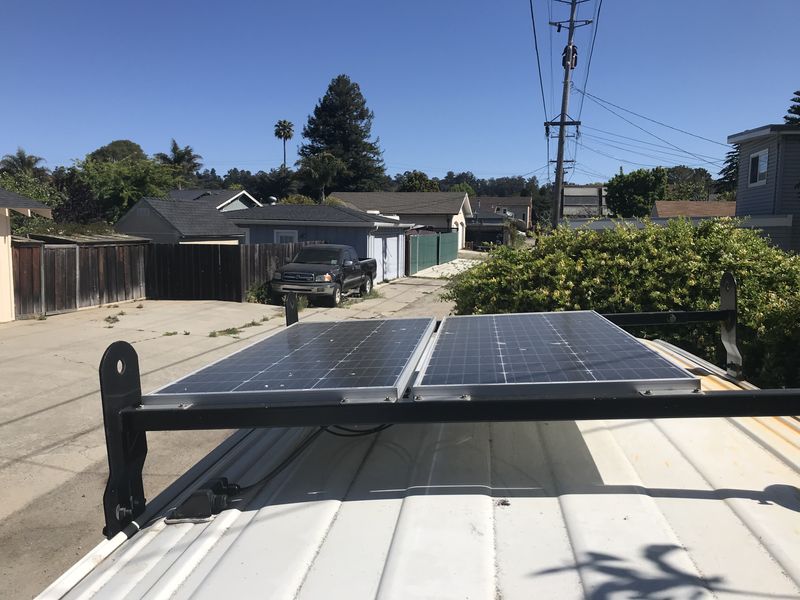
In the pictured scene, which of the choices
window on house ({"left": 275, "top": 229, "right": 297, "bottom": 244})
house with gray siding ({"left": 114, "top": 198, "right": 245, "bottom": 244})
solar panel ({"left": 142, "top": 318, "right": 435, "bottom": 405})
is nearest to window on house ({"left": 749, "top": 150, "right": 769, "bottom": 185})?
window on house ({"left": 275, "top": 229, "right": 297, "bottom": 244})

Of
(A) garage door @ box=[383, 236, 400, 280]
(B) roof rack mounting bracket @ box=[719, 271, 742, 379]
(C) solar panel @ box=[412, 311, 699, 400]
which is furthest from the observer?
(A) garage door @ box=[383, 236, 400, 280]

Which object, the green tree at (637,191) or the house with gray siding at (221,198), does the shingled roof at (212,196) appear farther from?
the green tree at (637,191)

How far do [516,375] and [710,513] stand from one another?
777mm

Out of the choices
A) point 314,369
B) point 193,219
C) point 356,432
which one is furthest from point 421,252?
point 314,369

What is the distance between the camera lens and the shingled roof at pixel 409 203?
53875 millimetres

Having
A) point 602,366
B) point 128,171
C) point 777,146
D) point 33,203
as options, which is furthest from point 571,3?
point 128,171

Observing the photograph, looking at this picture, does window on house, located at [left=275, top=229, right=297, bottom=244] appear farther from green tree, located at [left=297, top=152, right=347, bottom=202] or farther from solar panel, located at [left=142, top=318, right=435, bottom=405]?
green tree, located at [left=297, top=152, right=347, bottom=202]

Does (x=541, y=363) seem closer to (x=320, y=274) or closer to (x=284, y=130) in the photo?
(x=320, y=274)

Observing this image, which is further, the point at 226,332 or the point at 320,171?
the point at 320,171

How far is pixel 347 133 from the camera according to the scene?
247 ft

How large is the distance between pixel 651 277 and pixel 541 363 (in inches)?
174

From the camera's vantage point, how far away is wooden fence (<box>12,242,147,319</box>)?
15203 mm

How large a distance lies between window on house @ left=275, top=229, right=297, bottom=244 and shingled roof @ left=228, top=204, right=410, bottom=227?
0.45 metres

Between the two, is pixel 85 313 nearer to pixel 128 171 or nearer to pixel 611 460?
pixel 611 460
